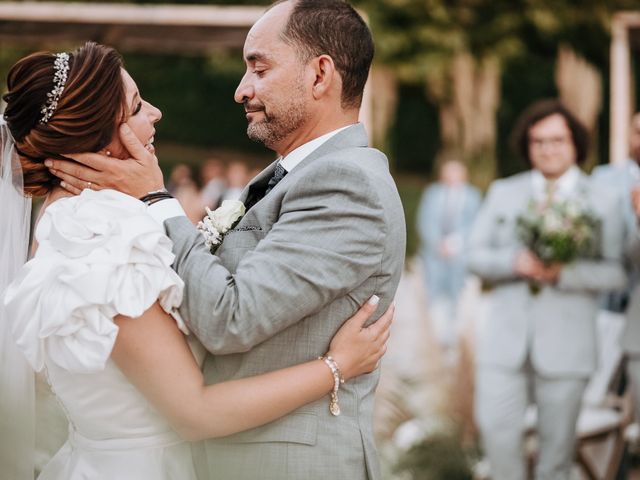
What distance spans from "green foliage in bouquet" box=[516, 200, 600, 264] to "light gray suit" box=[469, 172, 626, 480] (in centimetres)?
6

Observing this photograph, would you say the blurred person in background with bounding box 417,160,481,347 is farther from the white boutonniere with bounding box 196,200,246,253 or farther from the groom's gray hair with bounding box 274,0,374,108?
the white boutonniere with bounding box 196,200,246,253

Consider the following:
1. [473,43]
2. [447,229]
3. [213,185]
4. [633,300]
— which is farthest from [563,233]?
[473,43]

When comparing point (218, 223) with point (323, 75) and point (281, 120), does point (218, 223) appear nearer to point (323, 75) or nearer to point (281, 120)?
point (281, 120)

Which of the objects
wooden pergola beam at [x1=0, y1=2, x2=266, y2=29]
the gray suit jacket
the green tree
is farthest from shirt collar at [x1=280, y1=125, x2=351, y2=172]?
the green tree

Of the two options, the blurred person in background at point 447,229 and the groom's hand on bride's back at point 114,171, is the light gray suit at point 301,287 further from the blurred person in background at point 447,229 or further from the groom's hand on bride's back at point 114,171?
the blurred person in background at point 447,229

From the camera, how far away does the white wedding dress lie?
2344 mm

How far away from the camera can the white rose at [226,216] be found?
107 inches

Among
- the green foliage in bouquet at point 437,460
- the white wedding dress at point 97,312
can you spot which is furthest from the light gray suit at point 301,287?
the green foliage in bouquet at point 437,460

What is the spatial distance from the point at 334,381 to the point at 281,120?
751 millimetres

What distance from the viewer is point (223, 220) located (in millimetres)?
2721

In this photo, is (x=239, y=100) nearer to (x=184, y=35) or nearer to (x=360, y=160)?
(x=360, y=160)

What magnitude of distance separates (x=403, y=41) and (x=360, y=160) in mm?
13957

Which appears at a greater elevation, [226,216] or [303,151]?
[303,151]

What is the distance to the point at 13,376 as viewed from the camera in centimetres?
287
